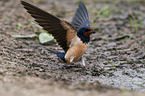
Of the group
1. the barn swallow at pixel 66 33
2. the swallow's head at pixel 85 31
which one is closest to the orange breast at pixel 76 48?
the barn swallow at pixel 66 33

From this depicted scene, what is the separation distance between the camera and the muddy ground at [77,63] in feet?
6.74

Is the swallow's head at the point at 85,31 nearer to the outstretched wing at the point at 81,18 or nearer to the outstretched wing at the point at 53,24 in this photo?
the outstretched wing at the point at 53,24

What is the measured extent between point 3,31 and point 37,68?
4.67 feet

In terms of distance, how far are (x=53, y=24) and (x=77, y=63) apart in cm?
88

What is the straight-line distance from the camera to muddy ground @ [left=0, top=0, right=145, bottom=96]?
6.74ft

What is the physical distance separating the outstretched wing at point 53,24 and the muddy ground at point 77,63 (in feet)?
1.57

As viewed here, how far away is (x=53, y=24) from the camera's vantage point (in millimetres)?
2555

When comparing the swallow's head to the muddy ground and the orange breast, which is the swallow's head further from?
the muddy ground

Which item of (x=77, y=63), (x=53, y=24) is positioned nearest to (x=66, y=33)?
(x=53, y=24)

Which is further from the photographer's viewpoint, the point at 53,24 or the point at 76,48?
the point at 76,48

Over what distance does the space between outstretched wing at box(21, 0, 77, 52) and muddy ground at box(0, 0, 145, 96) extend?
479 mm

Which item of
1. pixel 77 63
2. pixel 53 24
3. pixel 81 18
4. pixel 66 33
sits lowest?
pixel 77 63

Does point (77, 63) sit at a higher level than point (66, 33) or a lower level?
lower

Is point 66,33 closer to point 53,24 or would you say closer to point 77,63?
point 53,24
